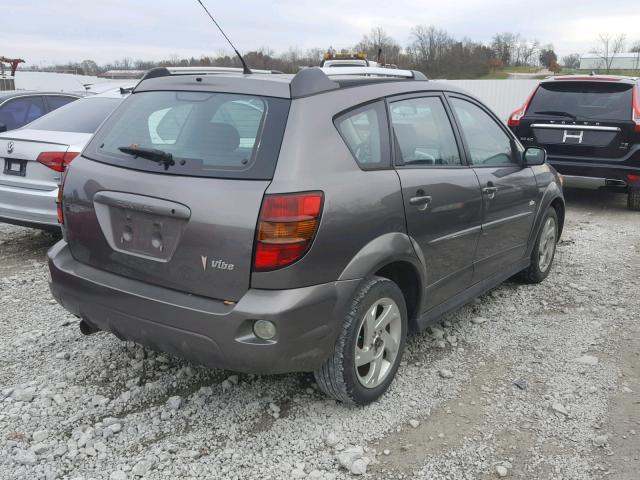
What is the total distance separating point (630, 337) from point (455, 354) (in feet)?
4.41

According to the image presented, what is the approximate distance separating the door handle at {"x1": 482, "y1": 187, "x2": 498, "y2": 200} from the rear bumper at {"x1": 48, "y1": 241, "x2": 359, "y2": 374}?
1.50 m

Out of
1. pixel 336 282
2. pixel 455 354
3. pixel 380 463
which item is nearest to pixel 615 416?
pixel 455 354

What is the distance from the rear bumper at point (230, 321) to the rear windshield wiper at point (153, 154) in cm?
59

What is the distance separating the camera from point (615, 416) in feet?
10.4

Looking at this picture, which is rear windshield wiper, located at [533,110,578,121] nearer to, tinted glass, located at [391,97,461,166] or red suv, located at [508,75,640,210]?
red suv, located at [508,75,640,210]

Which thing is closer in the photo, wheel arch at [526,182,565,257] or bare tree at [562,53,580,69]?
wheel arch at [526,182,565,257]

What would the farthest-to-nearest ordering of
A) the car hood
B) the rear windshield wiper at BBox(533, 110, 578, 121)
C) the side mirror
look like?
1. the rear windshield wiper at BBox(533, 110, 578, 121)
2. the car hood
3. the side mirror

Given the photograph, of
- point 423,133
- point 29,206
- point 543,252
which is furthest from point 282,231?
point 29,206

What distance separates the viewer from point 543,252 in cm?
519

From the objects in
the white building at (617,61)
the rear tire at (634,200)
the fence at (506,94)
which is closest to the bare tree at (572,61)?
the white building at (617,61)

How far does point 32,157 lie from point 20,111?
13.7 ft

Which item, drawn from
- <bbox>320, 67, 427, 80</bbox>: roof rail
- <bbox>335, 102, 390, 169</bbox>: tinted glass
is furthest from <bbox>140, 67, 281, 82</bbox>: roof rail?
<bbox>335, 102, 390, 169</bbox>: tinted glass

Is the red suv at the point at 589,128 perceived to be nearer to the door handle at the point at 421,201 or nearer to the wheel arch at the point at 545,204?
the wheel arch at the point at 545,204

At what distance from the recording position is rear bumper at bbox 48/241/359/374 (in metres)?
2.57
